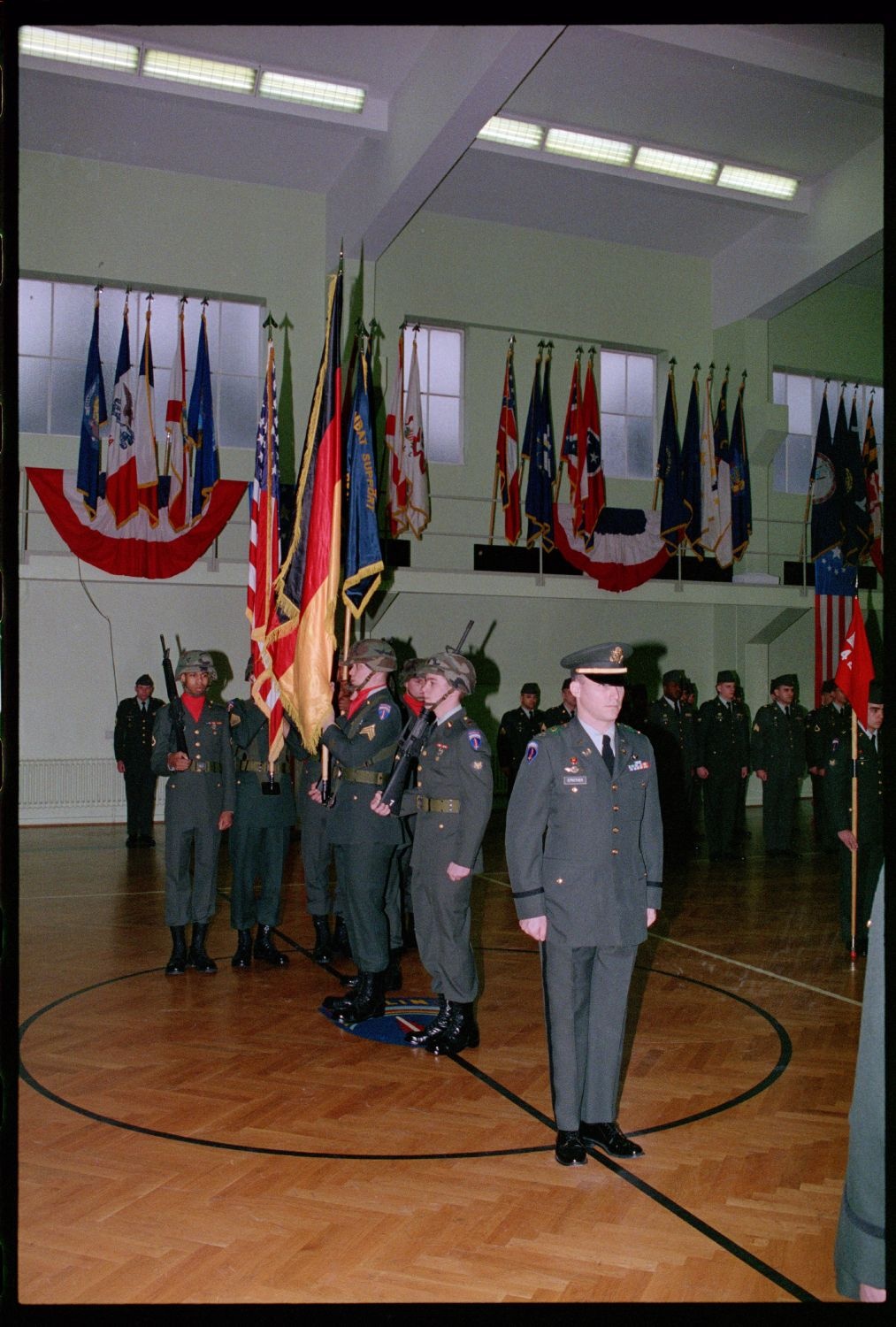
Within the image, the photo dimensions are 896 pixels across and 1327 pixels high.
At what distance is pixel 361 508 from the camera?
5.36 m

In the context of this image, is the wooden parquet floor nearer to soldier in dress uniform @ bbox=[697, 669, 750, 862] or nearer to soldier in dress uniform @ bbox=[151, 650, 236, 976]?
soldier in dress uniform @ bbox=[151, 650, 236, 976]

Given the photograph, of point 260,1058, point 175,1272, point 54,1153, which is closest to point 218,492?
point 260,1058

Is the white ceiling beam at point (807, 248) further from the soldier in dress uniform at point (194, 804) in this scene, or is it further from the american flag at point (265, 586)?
the soldier in dress uniform at point (194, 804)

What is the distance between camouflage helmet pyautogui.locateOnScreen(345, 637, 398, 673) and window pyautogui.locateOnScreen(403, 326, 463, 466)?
9765 millimetres

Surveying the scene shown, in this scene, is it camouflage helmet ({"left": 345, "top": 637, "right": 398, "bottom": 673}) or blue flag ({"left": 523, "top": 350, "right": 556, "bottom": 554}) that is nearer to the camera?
camouflage helmet ({"left": 345, "top": 637, "right": 398, "bottom": 673})

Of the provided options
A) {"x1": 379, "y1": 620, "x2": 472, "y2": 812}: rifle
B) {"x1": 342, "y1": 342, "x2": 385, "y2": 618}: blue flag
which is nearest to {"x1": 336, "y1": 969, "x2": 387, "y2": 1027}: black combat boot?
{"x1": 379, "y1": 620, "x2": 472, "y2": 812}: rifle

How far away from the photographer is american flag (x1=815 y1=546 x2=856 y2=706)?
1372cm

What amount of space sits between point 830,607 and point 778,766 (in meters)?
4.31

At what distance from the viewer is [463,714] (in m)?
4.79

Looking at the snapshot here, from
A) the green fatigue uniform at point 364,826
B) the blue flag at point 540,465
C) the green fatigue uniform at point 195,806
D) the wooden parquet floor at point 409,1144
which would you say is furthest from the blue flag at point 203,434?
the green fatigue uniform at point 364,826

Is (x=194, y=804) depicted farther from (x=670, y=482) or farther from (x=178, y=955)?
(x=670, y=482)

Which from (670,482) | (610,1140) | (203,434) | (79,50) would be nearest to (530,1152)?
(610,1140)

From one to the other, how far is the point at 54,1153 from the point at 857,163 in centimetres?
1353

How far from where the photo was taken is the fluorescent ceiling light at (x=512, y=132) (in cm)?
1193
